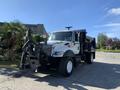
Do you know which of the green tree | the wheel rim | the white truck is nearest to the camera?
the white truck

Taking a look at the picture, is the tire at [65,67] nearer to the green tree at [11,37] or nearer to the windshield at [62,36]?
the windshield at [62,36]

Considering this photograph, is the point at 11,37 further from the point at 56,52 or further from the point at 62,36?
the point at 56,52

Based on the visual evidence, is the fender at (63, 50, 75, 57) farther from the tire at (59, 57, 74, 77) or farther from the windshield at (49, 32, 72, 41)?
the windshield at (49, 32, 72, 41)

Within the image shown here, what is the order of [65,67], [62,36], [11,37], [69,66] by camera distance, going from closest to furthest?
→ [65,67] < [69,66] < [62,36] < [11,37]

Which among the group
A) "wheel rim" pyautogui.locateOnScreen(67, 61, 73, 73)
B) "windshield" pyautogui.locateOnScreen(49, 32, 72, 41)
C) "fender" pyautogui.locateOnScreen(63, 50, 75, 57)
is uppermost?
"windshield" pyautogui.locateOnScreen(49, 32, 72, 41)

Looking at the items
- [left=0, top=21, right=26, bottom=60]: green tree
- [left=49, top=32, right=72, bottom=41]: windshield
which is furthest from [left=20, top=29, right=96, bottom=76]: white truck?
[left=0, top=21, right=26, bottom=60]: green tree

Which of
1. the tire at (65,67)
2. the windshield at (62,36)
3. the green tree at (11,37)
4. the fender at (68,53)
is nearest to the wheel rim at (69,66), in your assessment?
the tire at (65,67)

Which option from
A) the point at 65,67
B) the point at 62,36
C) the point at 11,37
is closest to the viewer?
the point at 65,67

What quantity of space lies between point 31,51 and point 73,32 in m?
3.08

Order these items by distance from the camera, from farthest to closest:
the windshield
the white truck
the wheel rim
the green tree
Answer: the green tree
the windshield
the wheel rim
the white truck

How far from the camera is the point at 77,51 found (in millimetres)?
10977

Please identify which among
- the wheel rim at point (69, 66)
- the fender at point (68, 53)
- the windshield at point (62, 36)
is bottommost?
the wheel rim at point (69, 66)

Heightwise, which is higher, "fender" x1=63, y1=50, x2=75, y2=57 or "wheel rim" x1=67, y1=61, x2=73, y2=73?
"fender" x1=63, y1=50, x2=75, y2=57

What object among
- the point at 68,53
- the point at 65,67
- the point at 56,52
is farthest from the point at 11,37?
the point at 65,67
